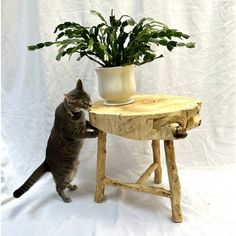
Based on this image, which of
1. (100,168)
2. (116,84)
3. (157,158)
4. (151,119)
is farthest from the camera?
(157,158)

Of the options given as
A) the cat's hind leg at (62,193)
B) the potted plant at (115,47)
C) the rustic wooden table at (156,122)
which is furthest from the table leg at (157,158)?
the cat's hind leg at (62,193)

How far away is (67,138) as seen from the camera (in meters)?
1.28

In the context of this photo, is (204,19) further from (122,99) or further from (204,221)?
(204,221)

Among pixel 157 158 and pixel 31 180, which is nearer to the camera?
pixel 31 180

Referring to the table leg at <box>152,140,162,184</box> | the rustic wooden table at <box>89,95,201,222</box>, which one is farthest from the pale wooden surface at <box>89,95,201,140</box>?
the table leg at <box>152,140,162,184</box>

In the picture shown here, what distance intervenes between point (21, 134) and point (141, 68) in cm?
70

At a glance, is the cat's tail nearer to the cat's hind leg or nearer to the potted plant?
the cat's hind leg

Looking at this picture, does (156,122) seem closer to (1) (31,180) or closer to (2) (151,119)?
(2) (151,119)

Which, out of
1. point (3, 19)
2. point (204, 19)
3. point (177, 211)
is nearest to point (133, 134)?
point (177, 211)

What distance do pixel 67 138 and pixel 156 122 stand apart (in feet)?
1.42

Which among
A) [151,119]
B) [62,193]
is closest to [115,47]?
[151,119]

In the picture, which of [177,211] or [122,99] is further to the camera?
[122,99]

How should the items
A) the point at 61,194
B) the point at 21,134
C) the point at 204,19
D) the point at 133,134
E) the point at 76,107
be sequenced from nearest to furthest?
1. the point at 133,134
2. the point at 76,107
3. the point at 61,194
4. the point at 204,19
5. the point at 21,134

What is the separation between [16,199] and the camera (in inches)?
53.4
